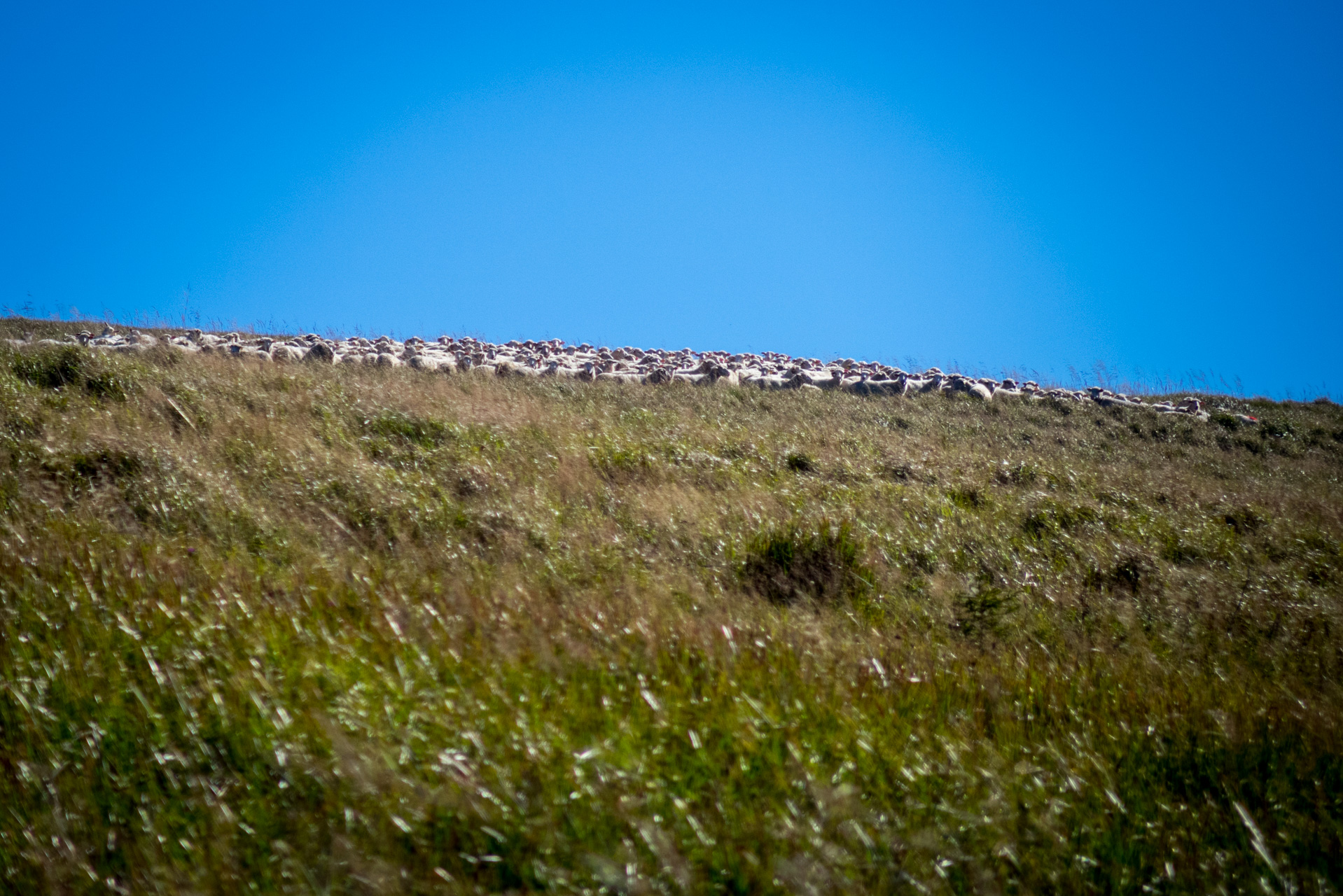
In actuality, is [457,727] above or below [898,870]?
above

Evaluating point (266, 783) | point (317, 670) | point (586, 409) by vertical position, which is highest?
point (586, 409)

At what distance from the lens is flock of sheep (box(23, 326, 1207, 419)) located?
49.7 ft

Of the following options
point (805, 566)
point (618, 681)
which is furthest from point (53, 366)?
point (618, 681)

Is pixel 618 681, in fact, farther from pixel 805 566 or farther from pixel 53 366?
pixel 53 366

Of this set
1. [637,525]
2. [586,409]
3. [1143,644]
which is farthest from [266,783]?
[586,409]

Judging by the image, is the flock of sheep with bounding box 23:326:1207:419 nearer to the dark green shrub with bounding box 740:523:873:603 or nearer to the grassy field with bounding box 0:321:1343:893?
the grassy field with bounding box 0:321:1343:893

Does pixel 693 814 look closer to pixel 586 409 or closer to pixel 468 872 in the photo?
pixel 468 872

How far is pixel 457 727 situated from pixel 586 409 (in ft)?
29.0

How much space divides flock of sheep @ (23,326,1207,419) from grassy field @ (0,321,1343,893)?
7.37 meters

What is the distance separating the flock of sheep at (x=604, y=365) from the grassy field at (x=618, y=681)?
7.37m

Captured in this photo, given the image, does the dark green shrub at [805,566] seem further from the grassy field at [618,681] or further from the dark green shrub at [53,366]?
the dark green shrub at [53,366]

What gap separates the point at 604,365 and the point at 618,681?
15.2m

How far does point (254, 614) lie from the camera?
3.83m

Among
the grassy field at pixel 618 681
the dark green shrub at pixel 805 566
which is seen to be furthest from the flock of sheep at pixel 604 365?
the dark green shrub at pixel 805 566
